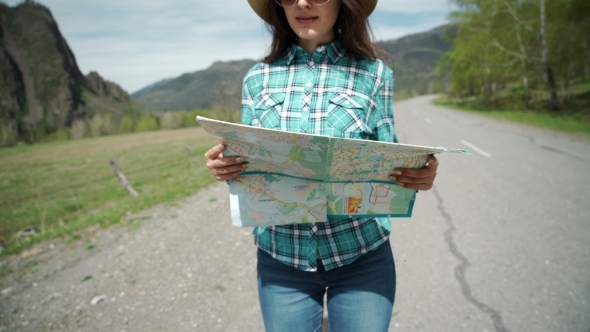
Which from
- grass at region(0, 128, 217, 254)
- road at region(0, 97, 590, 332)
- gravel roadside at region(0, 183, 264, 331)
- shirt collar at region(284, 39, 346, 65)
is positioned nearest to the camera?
shirt collar at region(284, 39, 346, 65)

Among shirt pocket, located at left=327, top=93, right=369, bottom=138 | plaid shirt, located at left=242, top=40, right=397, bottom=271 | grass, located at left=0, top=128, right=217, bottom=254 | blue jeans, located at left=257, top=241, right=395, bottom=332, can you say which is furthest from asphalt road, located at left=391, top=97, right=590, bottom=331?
grass, located at left=0, top=128, right=217, bottom=254

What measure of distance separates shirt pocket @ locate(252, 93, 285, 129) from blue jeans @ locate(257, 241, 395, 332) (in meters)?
0.52

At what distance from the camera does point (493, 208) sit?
12.9ft

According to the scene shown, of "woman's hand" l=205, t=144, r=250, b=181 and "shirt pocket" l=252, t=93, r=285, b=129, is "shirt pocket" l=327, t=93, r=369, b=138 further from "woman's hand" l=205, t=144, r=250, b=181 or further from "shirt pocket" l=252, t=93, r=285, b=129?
"woman's hand" l=205, t=144, r=250, b=181

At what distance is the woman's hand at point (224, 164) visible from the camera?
3.25 ft

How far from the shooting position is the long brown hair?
1212 mm

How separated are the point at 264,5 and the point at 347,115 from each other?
64 cm

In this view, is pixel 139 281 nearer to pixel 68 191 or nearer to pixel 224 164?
pixel 224 164

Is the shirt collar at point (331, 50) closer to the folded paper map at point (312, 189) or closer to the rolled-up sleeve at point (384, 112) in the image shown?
the rolled-up sleeve at point (384, 112)

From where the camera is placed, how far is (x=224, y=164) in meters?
1.00

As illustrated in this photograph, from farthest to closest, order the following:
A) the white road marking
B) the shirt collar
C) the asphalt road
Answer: the white road marking
the asphalt road
the shirt collar

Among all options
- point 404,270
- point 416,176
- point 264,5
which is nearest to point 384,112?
point 416,176

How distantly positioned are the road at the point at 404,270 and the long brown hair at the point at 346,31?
1896 mm

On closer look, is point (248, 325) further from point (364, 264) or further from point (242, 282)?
point (364, 264)
